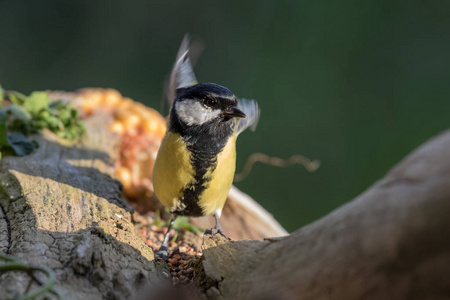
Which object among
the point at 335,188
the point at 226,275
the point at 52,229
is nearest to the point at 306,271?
the point at 226,275

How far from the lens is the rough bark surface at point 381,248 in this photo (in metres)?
1.27

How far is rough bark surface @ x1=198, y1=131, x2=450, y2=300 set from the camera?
4.16 ft

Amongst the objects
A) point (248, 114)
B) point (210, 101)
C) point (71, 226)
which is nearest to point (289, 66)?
point (248, 114)

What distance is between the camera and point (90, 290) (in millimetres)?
1521

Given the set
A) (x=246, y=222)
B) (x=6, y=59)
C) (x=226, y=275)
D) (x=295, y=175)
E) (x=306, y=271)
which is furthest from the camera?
(x=6, y=59)

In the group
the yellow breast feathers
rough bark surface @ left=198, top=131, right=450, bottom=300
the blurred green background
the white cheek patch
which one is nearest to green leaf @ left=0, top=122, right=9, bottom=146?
the yellow breast feathers

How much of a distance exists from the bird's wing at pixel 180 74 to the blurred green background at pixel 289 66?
9.22ft

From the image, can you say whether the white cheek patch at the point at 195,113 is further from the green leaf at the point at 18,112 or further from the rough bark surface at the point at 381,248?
the green leaf at the point at 18,112

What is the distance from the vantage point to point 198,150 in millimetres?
2225

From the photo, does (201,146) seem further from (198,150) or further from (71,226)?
(71,226)

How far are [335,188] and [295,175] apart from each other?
563mm

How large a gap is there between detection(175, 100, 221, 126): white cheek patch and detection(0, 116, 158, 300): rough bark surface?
517 mm

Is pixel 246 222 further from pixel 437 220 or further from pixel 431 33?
pixel 431 33

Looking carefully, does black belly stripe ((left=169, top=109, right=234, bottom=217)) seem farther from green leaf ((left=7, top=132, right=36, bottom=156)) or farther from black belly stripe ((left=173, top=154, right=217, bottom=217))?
green leaf ((left=7, top=132, right=36, bottom=156))
